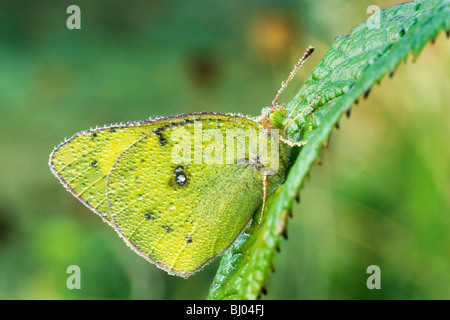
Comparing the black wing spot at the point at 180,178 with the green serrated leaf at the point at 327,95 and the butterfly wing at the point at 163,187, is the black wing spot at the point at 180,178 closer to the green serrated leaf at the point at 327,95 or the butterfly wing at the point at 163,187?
the butterfly wing at the point at 163,187

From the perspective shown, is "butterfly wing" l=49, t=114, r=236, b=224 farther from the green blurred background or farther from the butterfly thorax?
the green blurred background

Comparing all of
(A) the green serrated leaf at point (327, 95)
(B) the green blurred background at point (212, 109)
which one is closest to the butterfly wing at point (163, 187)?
(A) the green serrated leaf at point (327, 95)

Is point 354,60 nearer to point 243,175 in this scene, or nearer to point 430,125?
point 243,175

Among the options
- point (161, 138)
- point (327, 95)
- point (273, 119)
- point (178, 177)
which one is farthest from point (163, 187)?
point (327, 95)

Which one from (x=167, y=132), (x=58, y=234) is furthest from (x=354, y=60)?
(x=58, y=234)

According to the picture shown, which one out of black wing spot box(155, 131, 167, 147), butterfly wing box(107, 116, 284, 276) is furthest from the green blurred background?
black wing spot box(155, 131, 167, 147)

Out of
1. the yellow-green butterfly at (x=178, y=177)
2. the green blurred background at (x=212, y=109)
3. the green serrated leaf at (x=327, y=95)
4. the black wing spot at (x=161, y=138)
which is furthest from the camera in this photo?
the green blurred background at (x=212, y=109)
